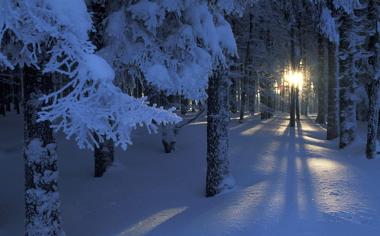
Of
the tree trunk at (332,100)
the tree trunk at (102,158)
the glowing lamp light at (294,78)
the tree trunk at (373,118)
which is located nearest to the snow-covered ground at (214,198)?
the tree trunk at (102,158)

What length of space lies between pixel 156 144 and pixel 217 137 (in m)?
7.09

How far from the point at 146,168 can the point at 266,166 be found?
3.87 metres

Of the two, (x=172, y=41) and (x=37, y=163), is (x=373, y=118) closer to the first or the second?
(x=172, y=41)

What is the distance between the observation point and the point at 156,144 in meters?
15.9

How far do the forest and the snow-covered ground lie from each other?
0.14 ft

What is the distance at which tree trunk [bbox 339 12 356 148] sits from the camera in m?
15.0

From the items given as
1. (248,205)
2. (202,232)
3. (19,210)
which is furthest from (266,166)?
(19,210)

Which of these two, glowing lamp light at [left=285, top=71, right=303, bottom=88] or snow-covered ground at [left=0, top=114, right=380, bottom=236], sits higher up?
glowing lamp light at [left=285, top=71, right=303, bottom=88]

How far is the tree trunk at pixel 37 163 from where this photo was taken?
6.00m

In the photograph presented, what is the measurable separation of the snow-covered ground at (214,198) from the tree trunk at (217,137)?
39 cm

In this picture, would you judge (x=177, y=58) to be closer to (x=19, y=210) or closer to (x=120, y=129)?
(x=120, y=129)

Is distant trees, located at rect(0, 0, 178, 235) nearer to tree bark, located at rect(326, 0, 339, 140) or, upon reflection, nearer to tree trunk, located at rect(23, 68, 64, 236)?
tree trunk, located at rect(23, 68, 64, 236)

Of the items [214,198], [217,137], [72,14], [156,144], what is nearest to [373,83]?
[217,137]

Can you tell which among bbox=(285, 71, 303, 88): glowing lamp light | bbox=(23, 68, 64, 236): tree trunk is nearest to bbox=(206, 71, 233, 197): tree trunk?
bbox=(23, 68, 64, 236): tree trunk
